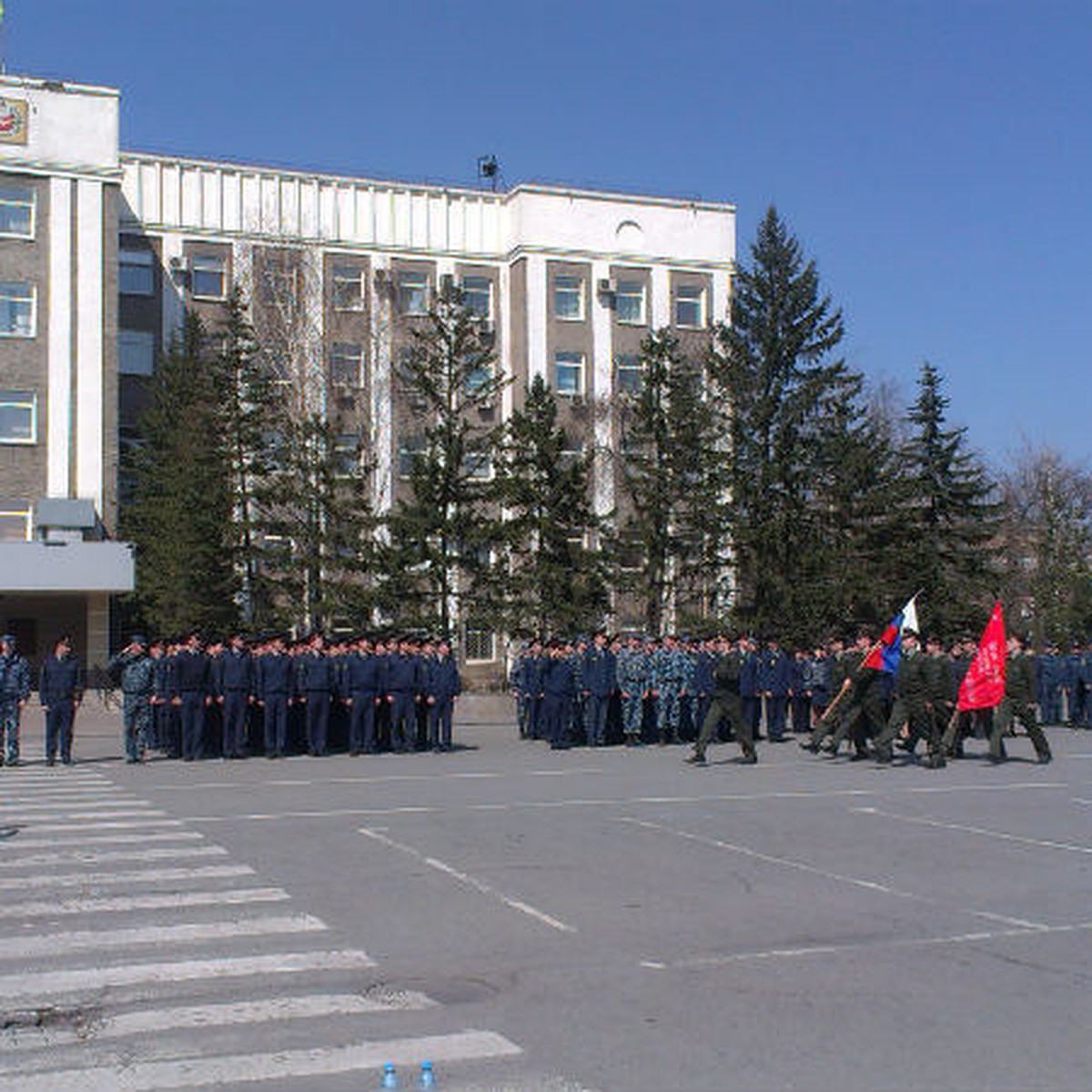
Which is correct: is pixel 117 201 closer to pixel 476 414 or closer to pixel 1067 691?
pixel 476 414

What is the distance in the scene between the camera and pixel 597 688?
86.2 ft

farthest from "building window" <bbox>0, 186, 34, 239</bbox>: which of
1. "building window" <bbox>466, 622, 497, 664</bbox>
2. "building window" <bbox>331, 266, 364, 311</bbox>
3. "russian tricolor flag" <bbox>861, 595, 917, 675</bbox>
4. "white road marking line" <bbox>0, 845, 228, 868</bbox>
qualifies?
"white road marking line" <bbox>0, 845, 228, 868</bbox>

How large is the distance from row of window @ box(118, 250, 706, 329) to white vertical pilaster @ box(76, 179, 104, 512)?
3431mm

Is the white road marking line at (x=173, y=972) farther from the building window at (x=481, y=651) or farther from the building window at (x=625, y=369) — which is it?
the building window at (x=625, y=369)

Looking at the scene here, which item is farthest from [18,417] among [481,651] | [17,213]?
[481,651]

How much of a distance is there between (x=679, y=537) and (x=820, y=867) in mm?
31406

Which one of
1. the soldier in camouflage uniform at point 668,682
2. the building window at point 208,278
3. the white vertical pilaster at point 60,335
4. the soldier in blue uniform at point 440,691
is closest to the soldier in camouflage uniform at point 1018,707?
the soldier in camouflage uniform at point 668,682

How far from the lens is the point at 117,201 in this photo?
4528 centimetres

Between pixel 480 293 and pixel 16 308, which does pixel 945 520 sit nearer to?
pixel 480 293

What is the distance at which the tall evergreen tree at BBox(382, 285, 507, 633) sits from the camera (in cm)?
3731

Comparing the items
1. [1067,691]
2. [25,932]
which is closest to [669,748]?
[1067,691]

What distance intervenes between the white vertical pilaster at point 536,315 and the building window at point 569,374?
51cm

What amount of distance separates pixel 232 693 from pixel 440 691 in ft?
12.0

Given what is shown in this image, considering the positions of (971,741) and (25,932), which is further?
(971,741)
